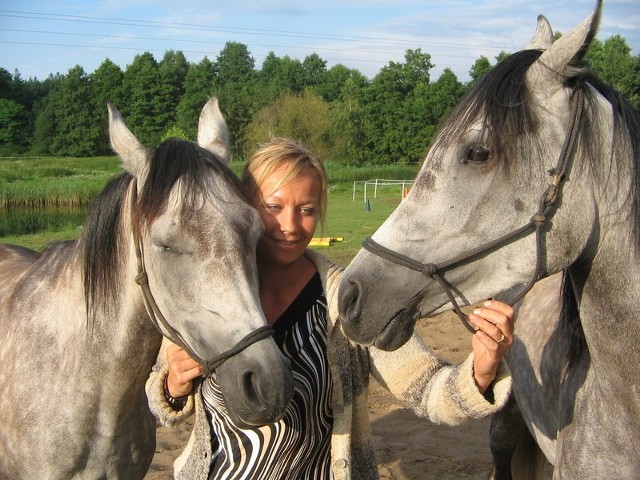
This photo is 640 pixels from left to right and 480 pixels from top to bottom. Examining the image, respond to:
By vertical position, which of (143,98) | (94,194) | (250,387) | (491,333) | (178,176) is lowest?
(143,98)

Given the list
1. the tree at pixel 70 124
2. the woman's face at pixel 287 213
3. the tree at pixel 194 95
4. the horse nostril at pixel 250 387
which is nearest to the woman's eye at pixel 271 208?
the woman's face at pixel 287 213

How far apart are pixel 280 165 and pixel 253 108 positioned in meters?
59.8

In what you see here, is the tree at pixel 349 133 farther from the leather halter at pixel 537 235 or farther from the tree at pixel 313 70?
the leather halter at pixel 537 235

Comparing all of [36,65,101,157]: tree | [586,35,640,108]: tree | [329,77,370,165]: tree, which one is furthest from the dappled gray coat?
[36,65,101,157]: tree

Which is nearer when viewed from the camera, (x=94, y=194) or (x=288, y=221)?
(x=288, y=221)

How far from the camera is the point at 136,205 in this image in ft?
7.68

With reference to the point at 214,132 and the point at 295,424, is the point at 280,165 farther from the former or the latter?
the point at 295,424

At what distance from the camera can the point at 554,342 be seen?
290cm

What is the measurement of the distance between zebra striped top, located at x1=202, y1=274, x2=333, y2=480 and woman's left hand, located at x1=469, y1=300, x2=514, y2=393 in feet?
1.87

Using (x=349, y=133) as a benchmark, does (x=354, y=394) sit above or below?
above

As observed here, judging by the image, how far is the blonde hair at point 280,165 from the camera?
7.67 ft

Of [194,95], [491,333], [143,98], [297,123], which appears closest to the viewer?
[491,333]

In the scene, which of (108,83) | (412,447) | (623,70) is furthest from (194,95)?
(412,447)

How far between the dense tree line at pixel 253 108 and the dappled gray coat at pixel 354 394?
1657 inches
